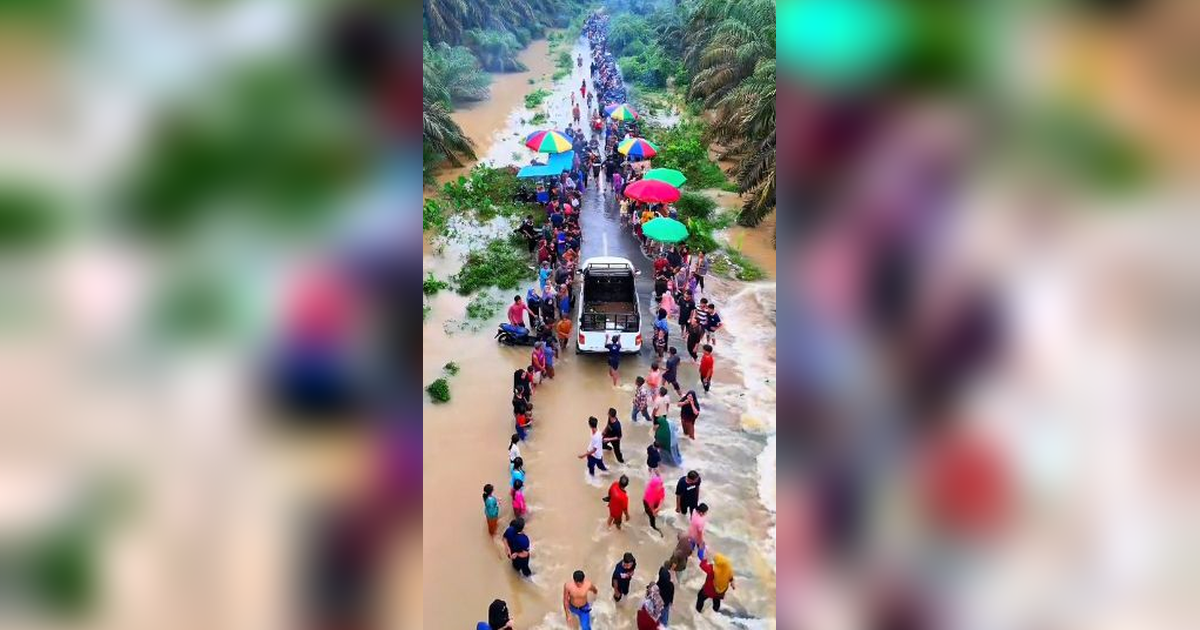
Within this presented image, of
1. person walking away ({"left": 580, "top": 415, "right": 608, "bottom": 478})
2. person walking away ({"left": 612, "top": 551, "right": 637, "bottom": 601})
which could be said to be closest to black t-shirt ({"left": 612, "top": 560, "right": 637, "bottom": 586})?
person walking away ({"left": 612, "top": 551, "right": 637, "bottom": 601})

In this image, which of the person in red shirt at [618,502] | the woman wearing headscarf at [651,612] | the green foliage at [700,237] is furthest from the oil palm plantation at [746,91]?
the woman wearing headscarf at [651,612]

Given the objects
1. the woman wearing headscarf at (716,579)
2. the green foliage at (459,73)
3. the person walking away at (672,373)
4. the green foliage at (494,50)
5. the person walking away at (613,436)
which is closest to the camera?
the woman wearing headscarf at (716,579)

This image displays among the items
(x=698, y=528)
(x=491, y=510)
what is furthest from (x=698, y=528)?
(x=491, y=510)

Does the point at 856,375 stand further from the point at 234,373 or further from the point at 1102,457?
the point at 234,373

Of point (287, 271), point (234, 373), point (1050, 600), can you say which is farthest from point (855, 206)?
point (234, 373)

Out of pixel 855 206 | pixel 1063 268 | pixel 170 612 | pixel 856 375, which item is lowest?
pixel 170 612

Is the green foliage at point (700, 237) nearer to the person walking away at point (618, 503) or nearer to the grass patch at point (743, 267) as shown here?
the grass patch at point (743, 267)

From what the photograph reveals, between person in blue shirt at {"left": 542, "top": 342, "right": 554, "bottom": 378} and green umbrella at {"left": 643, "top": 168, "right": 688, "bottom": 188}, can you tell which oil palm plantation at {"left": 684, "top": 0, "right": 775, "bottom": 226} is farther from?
person in blue shirt at {"left": 542, "top": 342, "right": 554, "bottom": 378}

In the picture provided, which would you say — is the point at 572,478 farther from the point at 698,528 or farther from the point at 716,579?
the point at 716,579
